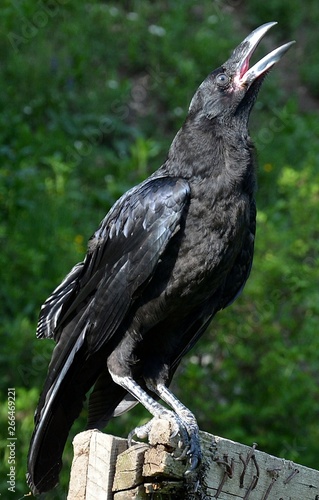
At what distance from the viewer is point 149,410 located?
134 inches

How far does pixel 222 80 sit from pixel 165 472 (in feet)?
6.48

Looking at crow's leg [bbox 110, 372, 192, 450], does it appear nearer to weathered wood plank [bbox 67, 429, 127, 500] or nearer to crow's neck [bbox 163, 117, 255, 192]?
weathered wood plank [bbox 67, 429, 127, 500]

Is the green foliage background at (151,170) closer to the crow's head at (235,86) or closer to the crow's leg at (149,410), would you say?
the crow's leg at (149,410)

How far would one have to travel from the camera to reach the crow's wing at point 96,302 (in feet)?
11.8

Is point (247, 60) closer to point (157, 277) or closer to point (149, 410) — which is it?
point (157, 277)

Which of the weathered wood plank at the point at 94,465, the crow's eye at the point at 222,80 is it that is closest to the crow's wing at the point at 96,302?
the crow's eye at the point at 222,80

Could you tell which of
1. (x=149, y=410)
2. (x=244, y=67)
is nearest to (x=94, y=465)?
(x=149, y=410)

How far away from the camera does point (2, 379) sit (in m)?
5.71

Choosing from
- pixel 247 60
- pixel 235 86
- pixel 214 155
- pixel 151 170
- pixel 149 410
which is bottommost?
pixel 149 410

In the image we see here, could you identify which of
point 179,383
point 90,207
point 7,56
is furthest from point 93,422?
point 7,56

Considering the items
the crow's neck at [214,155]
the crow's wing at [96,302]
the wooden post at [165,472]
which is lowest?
the wooden post at [165,472]

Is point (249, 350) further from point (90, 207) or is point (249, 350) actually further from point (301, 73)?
point (301, 73)

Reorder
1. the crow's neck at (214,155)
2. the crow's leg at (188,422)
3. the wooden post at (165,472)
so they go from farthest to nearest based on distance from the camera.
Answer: the crow's neck at (214,155) → the crow's leg at (188,422) → the wooden post at (165,472)

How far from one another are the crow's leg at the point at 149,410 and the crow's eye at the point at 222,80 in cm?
134
